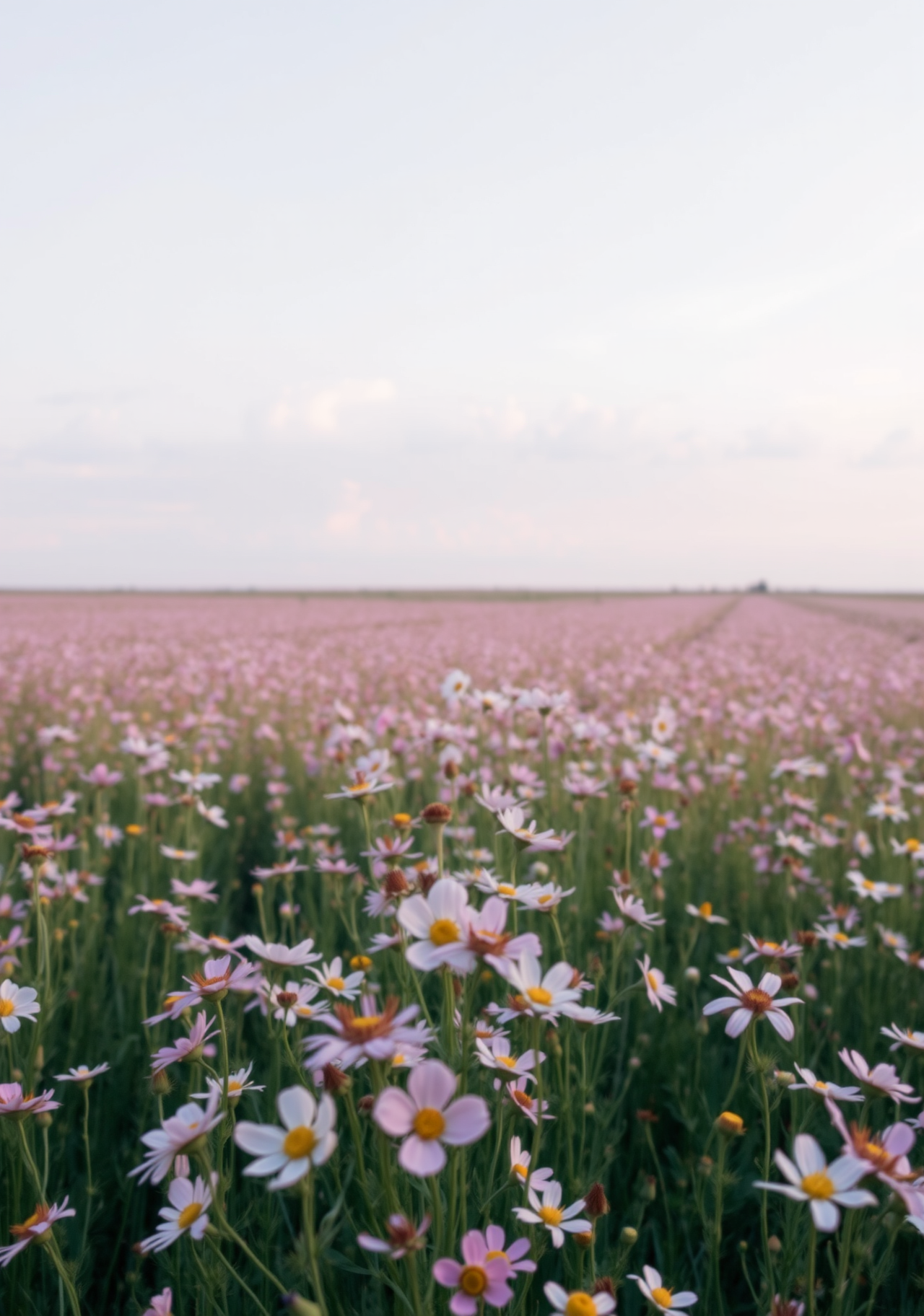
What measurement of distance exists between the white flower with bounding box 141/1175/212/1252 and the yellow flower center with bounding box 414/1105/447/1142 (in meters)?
0.38

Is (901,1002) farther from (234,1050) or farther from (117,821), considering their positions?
(117,821)

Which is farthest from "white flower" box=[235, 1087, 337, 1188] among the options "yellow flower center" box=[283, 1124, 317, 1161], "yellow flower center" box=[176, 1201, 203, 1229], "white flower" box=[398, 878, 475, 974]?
"yellow flower center" box=[176, 1201, 203, 1229]

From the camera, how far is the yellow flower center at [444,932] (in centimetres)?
94

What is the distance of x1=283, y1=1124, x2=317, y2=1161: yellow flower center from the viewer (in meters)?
0.80

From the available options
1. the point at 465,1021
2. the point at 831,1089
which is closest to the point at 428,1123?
the point at 465,1021

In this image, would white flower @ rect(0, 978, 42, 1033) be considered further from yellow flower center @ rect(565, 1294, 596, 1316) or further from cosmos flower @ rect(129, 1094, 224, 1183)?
yellow flower center @ rect(565, 1294, 596, 1316)

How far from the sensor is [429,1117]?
0.80 metres

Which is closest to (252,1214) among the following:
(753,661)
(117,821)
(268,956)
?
(268,956)

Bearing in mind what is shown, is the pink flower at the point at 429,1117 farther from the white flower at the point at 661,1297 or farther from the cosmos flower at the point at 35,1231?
the cosmos flower at the point at 35,1231

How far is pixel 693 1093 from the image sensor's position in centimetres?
219

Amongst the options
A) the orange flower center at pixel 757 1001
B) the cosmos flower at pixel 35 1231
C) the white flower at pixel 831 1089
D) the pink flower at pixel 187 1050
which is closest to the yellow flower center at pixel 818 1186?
the white flower at pixel 831 1089

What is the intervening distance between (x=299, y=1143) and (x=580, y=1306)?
0.37m

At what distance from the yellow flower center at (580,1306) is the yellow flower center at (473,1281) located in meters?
0.11

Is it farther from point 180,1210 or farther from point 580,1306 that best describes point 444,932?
point 180,1210
